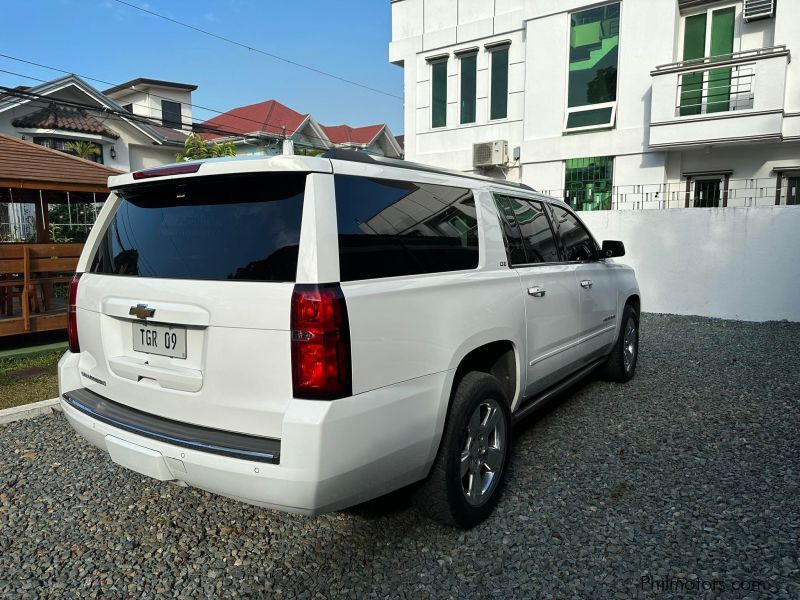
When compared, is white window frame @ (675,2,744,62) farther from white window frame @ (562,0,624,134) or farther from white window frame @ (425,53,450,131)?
white window frame @ (425,53,450,131)

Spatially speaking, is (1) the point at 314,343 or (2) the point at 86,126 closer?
(1) the point at 314,343

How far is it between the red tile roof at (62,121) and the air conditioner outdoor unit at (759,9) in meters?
20.8

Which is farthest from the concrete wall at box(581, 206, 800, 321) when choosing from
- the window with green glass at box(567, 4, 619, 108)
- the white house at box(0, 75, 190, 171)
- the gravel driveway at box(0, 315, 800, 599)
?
the white house at box(0, 75, 190, 171)

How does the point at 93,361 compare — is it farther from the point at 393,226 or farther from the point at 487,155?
the point at 487,155

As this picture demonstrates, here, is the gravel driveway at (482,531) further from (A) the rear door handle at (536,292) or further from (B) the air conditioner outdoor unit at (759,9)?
(B) the air conditioner outdoor unit at (759,9)

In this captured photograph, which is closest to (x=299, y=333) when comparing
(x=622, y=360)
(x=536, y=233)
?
(x=536, y=233)

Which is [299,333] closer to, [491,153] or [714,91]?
[714,91]

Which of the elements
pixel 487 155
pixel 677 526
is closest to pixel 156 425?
pixel 677 526

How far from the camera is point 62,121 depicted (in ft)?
67.8

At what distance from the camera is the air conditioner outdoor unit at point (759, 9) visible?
11031 millimetres

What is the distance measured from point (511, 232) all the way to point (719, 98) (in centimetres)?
1028

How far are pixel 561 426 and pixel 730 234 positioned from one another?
6.91 meters

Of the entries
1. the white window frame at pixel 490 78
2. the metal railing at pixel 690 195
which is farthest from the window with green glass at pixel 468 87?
the metal railing at pixel 690 195

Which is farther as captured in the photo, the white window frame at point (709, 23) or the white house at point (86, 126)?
the white house at point (86, 126)
